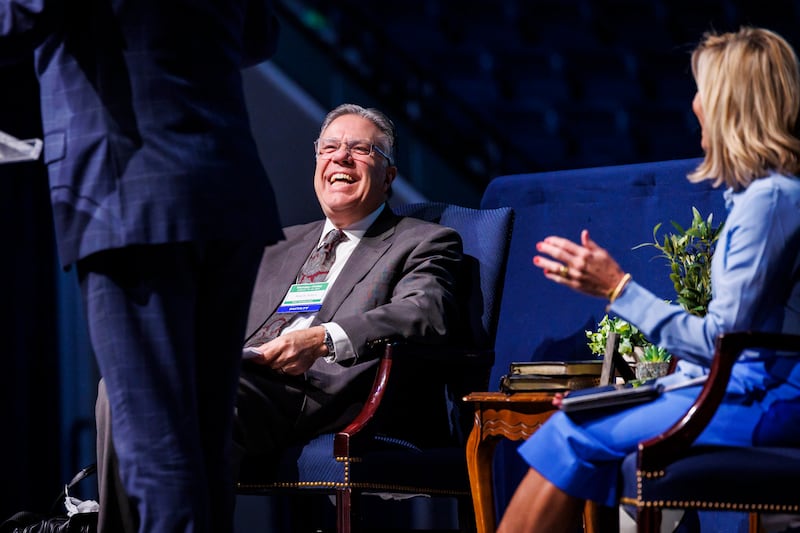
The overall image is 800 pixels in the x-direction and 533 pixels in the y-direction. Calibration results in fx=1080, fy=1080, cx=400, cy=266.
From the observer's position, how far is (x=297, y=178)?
475 centimetres

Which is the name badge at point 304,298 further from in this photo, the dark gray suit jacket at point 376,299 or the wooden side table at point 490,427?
the wooden side table at point 490,427

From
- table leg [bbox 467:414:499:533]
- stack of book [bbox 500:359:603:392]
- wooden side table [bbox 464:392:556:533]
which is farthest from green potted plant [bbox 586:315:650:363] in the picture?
table leg [bbox 467:414:499:533]

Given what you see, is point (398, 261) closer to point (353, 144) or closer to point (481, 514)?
point (353, 144)

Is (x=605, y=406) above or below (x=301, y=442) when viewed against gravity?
above

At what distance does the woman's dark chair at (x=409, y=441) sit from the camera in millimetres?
2611

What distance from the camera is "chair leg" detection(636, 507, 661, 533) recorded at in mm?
1981

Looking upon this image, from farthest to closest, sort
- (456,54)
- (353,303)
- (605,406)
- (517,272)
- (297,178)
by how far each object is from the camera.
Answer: (456,54) → (297,178) → (517,272) → (353,303) → (605,406)

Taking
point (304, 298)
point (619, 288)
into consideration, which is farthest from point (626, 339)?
point (304, 298)

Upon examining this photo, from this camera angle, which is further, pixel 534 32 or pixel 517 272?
pixel 534 32

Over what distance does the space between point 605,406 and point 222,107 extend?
2.88 ft

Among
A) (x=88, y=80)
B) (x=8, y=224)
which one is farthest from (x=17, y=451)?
(x=88, y=80)

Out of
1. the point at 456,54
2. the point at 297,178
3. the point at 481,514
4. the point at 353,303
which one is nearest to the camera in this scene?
the point at 481,514

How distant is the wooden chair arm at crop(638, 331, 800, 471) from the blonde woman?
0.21 ft

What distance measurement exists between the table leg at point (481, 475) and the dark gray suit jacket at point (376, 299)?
0.81ft
